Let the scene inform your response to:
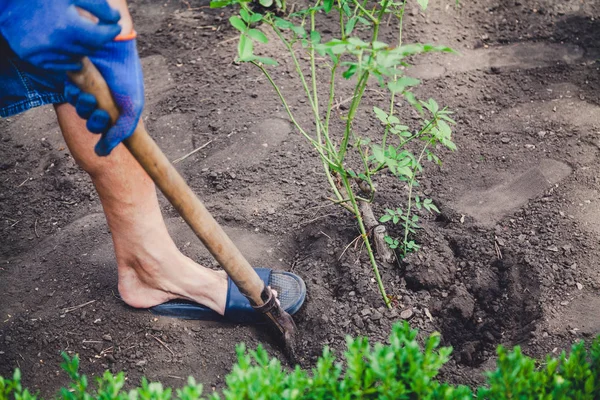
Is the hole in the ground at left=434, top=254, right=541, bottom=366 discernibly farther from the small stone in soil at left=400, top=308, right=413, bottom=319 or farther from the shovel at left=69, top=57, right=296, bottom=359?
the shovel at left=69, top=57, right=296, bottom=359

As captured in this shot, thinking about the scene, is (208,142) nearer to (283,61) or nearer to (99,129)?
(283,61)

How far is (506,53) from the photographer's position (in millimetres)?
3459

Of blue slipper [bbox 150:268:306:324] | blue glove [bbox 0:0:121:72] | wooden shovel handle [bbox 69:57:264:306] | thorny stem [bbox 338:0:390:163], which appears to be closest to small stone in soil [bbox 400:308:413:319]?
blue slipper [bbox 150:268:306:324]

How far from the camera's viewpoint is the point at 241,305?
2.29 m

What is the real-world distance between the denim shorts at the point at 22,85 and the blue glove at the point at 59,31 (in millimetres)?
244

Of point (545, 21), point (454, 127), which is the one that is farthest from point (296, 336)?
point (545, 21)

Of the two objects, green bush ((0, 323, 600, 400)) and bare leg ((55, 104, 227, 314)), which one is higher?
green bush ((0, 323, 600, 400))

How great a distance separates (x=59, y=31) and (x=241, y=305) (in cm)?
126

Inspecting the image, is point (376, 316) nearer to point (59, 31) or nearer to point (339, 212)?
point (339, 212)

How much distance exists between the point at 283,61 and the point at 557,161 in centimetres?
169

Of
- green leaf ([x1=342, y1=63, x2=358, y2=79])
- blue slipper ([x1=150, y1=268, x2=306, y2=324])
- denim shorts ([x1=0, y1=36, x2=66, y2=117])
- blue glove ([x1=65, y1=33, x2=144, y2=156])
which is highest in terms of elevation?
green leaf ([x1=342, y1=63, x2=358, y2=79])

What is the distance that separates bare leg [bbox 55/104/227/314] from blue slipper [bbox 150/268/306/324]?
3 centimetres

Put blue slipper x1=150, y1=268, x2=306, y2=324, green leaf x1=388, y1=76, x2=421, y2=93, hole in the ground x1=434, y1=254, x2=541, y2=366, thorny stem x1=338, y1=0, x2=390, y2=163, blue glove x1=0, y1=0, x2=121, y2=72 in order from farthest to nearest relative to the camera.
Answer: blue slipper x1=150, y1=268, x2=306, y2=324 → hole in the ground x1=434, y1=254, x2=541, y2=366 → thorny stem x1=338, y1=0, x2=390, y2=163 → green leaf x1=388, y1=76, x2=421, y2=93 → blue glove x1=0, y1=0, x2=121, y2=72

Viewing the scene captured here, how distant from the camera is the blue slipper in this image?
2.30 metres
